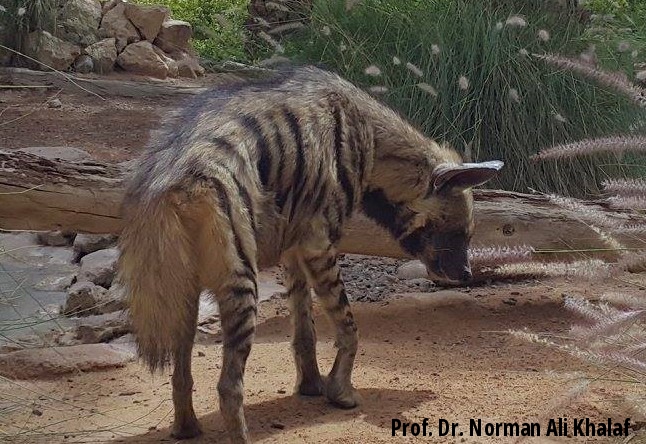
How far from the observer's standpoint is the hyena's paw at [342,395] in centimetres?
445

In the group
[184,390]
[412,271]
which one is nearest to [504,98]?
[412,271]

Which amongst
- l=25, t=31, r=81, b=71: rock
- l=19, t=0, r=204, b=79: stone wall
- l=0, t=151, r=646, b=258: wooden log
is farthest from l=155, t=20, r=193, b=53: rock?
l=0, t=151, r=646, b=258: wooden log

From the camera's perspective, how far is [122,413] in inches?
176

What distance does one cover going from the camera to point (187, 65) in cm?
1202

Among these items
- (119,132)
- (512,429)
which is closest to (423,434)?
(512,429)

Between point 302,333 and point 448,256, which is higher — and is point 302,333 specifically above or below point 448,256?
below

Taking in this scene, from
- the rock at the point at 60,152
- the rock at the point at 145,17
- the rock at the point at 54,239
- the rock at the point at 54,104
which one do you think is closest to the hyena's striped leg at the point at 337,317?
the rock at the point at 54,239

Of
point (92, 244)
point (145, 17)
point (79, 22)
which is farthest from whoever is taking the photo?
point (145, 17)

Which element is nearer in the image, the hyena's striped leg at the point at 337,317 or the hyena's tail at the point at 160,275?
the hyena's tail at the point at 160,275

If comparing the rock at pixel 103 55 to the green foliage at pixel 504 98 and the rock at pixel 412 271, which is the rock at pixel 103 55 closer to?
the green foliage at pixel 504 98

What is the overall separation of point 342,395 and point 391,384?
16.3 inches

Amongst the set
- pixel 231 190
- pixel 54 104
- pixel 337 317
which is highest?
pixel 231 190

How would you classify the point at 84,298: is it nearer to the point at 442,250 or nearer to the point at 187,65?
the point at 442,250

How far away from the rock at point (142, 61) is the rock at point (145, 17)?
1.05ft
